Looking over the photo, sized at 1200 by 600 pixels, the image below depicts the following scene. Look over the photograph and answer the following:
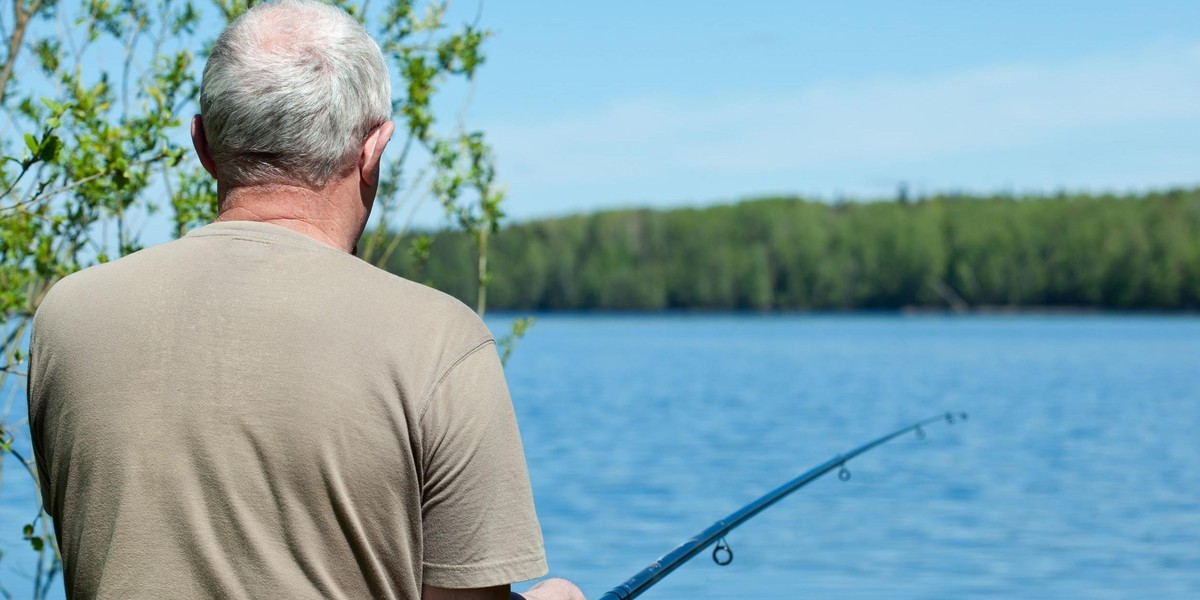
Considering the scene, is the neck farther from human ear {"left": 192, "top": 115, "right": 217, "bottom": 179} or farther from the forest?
the forest

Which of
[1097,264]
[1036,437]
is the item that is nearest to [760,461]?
[1036,437]

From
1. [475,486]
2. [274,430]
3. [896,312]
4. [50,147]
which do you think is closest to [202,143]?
[274,430]

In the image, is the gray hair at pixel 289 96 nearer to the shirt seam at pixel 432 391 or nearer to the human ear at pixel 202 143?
the human ear at pixel 202 143

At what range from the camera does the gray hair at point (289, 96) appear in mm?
1710

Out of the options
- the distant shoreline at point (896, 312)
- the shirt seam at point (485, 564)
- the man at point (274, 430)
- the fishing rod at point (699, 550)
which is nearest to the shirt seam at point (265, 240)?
the man at point (274, 430)

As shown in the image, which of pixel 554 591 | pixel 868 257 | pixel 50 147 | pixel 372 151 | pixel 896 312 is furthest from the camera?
pixel 896 312

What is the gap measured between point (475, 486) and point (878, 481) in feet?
58.3

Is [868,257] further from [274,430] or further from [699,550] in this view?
[274,430]

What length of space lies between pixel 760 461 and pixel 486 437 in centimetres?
2019

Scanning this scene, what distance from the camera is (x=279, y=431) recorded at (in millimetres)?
1560

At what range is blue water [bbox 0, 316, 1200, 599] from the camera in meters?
12.5

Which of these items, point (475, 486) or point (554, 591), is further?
point (554, 591)

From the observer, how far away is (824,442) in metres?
24.2

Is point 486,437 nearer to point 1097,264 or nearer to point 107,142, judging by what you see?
point 107,142
